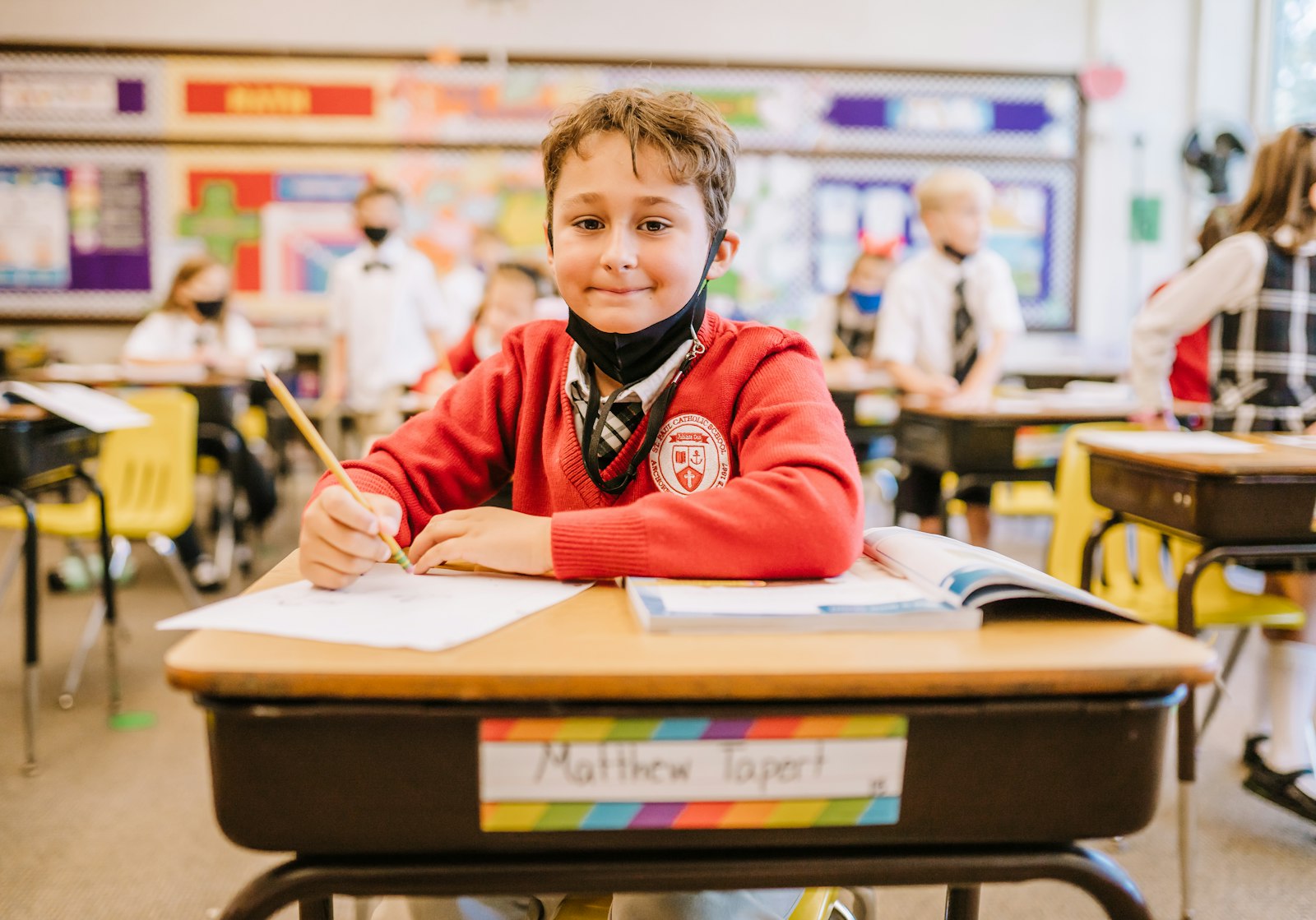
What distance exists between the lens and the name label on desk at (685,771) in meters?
0.58

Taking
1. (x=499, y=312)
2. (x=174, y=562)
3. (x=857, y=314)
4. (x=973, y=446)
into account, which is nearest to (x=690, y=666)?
(x=973, y=446)

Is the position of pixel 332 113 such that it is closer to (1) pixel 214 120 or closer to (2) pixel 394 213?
(1) pixel 214 120

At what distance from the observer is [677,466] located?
3.30ft

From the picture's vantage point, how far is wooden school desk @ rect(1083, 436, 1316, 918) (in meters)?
1.53

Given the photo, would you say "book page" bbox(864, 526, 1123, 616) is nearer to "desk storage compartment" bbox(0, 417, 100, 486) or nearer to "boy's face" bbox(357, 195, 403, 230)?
"desk storage compartment" bbox(0, 417, 100, 486)

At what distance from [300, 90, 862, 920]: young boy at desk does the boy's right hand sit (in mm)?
13

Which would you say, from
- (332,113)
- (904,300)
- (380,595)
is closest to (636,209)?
(380,595)

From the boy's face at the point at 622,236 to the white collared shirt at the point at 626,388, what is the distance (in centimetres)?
5

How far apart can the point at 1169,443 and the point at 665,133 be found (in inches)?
49.3

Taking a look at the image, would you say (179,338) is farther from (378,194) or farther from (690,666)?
(690,666)

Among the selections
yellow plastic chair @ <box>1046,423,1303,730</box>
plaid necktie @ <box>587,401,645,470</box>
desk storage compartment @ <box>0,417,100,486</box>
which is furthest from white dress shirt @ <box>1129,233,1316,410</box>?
desk storage compartment @ <box>0,417,100,486</box>

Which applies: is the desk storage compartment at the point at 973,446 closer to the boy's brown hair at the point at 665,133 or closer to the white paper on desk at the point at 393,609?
the boy's brown hair at the point at 665,133

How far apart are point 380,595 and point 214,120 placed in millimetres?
5994

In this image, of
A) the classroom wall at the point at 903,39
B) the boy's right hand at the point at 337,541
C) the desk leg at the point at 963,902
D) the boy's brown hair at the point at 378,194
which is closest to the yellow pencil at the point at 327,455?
the boy's right hand at the point at 337,541
